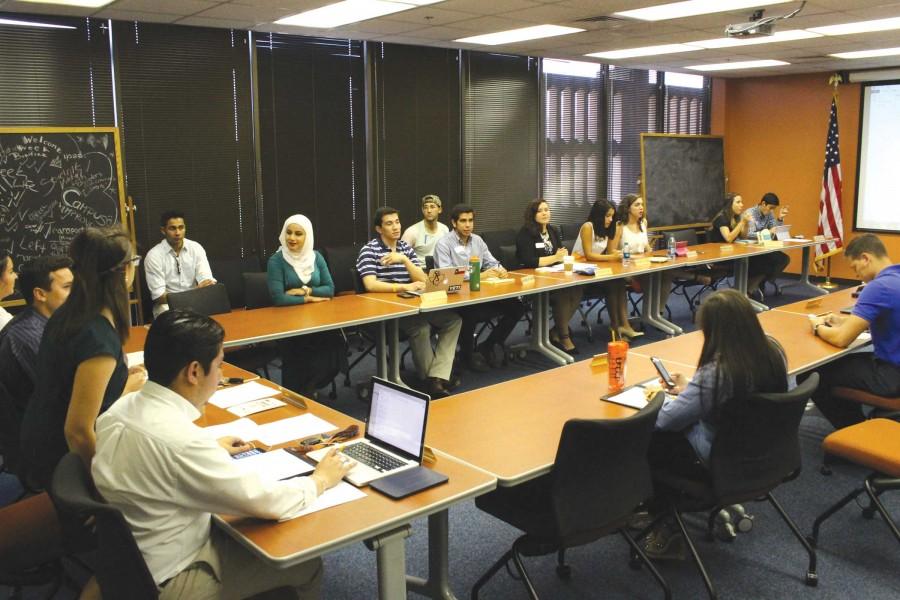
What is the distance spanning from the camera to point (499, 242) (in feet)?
25.7

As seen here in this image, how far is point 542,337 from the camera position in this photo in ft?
21.3

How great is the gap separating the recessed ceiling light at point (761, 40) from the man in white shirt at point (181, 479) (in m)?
6.20

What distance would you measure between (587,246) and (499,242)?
1092mm

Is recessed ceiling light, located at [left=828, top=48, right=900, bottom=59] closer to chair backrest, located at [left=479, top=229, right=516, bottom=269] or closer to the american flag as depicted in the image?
the american flag

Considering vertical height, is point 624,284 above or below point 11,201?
below

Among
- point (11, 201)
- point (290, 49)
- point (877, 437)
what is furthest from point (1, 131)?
point (877, 437)

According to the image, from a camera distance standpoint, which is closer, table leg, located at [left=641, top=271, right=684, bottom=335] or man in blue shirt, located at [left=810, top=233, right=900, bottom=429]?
man in blue shirt, located at [left=810, top=233, right=900, bottom=429]

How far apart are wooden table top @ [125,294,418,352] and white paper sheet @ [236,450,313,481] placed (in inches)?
64.6

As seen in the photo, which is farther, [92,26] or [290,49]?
[290,49]

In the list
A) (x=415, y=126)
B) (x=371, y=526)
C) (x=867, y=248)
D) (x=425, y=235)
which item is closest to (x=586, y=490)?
(x=371, y=526)

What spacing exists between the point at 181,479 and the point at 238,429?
875mm

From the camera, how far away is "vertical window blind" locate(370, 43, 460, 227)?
741 centimetres

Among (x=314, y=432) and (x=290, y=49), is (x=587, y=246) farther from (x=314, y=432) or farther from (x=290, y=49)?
(x=314, y=432)

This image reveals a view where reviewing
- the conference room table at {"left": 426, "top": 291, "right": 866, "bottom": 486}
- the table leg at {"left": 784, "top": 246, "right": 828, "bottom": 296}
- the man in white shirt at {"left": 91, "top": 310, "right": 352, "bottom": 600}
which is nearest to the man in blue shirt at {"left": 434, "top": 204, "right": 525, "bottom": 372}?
the conference room table at {"left": 426, "top": 291, "right": 866, "bottom": 486}
